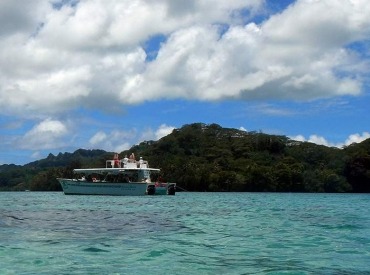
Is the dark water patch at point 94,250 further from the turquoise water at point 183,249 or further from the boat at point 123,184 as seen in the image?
the boat at point 123,184

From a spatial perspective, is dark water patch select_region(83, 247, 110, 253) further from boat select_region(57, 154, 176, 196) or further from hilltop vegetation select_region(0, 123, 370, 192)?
hilltop vegetation select_region(0, 123, 370, 192)

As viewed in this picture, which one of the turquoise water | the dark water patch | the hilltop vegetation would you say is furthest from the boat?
the dark water patch

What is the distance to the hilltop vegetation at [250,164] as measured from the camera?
411 ft

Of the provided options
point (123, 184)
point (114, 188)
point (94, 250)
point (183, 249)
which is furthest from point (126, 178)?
point (94, 250)

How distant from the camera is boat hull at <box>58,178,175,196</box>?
260ft

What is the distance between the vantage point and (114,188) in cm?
8131

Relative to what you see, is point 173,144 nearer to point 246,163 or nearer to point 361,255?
point 246,163

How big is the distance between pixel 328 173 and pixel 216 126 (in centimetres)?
6042

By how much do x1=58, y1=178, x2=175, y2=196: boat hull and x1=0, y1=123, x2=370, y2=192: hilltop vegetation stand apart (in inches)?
1774

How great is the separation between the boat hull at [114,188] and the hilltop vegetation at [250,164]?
4507 centimetres

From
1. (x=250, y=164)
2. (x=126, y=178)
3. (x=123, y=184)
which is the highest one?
(x=250, y=164)

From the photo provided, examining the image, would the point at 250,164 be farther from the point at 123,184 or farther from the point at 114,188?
the point at 123,184

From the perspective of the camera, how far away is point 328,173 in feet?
419

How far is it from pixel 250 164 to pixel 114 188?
60303 mm
